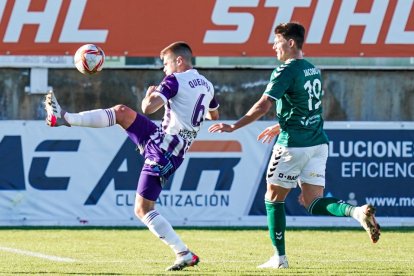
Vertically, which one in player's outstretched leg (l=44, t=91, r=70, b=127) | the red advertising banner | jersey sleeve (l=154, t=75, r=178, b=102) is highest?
the red advertising banner

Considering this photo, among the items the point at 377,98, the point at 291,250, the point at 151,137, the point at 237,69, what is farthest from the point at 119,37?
the point at 151,137

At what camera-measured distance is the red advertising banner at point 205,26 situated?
54.2 feet

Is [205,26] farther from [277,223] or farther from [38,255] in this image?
[277,223]

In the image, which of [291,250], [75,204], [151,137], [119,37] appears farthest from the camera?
[119,37]

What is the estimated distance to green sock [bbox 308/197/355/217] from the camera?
340 inches

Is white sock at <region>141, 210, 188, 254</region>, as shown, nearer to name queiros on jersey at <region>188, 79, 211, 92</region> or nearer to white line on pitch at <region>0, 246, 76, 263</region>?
name queiros on jersey at <region>188, 79, 211, 92</region>

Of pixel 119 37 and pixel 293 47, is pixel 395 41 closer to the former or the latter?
pixel 119 37

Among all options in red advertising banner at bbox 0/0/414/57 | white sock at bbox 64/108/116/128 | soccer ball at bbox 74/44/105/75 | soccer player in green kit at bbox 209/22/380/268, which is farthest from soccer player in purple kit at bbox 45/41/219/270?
red advertising banner at bbox 0/0/414/57

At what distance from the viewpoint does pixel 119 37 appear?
1653cm

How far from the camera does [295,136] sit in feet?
29.4

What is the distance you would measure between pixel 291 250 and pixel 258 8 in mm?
6444

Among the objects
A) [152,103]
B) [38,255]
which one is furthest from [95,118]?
[38,255]

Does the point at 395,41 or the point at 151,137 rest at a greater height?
the point at 395,41

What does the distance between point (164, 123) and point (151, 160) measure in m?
0.36
